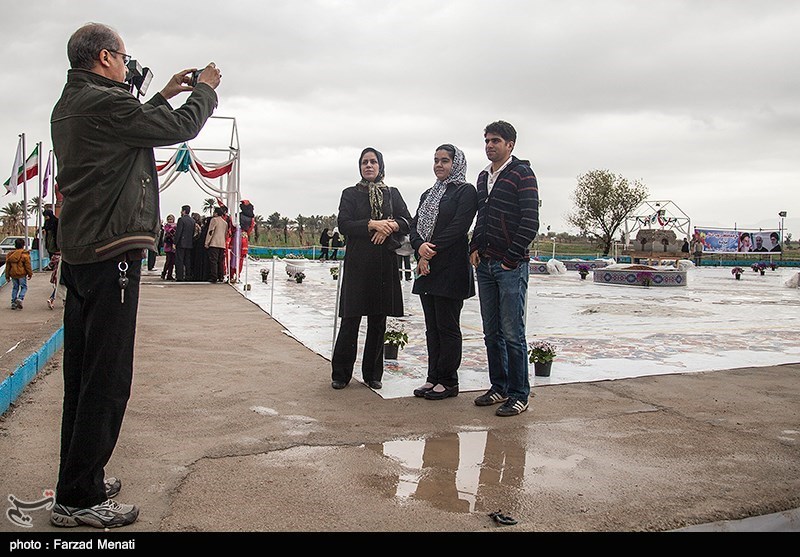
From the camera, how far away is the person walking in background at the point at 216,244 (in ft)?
50.5

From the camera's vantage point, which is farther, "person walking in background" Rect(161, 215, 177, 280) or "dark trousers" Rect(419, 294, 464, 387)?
"person walking in background" Rect(161, 215, 177, 280)

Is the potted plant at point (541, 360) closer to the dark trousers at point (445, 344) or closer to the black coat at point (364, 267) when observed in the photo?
the dark trousers at point (445, 344)

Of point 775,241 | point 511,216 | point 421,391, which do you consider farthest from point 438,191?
point 775,241

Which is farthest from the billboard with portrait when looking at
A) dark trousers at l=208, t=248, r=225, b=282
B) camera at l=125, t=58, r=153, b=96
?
camera at l=125, t=58, r=153, b=96

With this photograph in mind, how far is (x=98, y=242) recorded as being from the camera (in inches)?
104

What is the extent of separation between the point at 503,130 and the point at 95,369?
2.96 metres

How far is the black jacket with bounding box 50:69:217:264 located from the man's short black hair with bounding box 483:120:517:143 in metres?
2.36

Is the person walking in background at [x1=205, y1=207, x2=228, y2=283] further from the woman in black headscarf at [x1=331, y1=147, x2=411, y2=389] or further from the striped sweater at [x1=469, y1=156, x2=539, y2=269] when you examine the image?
the striped sweater at [x1=469, y1=156, x2=539, y2=269]

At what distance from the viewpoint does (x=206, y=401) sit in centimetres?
454

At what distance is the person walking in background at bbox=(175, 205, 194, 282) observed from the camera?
1598 cm

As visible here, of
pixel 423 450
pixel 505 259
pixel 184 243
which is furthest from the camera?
pixel 184 243

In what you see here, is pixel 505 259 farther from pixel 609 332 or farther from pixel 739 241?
pixel 739 241

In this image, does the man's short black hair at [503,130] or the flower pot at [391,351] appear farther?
the flower pot at [391,351]

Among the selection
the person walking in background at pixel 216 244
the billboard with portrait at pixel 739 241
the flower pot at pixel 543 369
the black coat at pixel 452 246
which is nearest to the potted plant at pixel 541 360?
the flower pot at pixel 543 369
